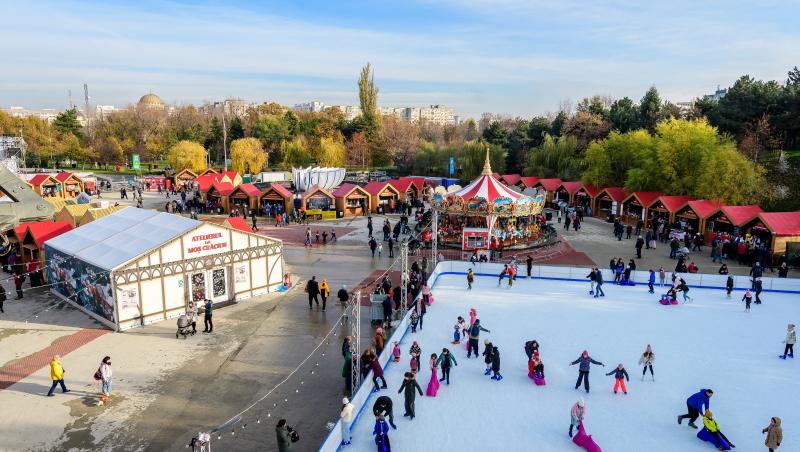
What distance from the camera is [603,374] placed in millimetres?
11312

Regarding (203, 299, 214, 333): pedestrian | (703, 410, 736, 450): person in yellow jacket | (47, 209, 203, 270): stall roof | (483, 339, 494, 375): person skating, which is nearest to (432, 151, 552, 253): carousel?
(47, 209, 203, 270): stall roof

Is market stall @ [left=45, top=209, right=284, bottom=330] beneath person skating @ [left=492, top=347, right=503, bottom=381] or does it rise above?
above

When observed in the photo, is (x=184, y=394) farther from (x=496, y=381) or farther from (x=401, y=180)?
(x=401, y=180)

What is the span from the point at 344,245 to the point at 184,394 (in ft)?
51.0

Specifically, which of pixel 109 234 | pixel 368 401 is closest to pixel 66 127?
pixel 109 234

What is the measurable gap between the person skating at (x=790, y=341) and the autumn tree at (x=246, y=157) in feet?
171

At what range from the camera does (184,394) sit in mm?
11094

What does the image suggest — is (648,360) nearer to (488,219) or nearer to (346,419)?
(346,419)

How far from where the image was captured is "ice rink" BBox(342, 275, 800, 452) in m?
8.93

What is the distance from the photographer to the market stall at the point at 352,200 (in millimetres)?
34906

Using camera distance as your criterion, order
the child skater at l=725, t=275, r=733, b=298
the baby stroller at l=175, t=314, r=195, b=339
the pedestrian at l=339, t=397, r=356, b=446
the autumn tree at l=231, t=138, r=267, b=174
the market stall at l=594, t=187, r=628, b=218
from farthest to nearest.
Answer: the autumn tree at l=231, t=138, r=267, b=174
the market stall at l=594, t=187, r=628, b=218
the child skater at l=725, t=275, r=733, b=298
the baby stroller at l=175, t=314, r=195, b=339
the pedestrian at l=339, t=397, r=356, b=446

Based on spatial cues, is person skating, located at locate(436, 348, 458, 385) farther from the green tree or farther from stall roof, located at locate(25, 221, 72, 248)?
the green tree

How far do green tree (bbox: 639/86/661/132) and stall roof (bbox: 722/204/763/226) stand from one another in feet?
74.4

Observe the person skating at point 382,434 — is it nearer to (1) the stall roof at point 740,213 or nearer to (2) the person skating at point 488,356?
(2) the person skating at point 488,356
